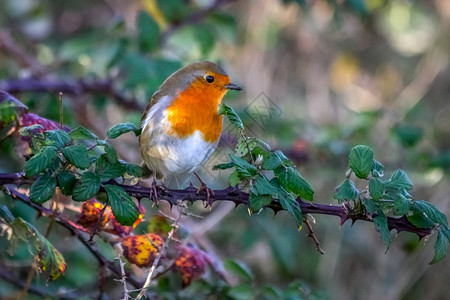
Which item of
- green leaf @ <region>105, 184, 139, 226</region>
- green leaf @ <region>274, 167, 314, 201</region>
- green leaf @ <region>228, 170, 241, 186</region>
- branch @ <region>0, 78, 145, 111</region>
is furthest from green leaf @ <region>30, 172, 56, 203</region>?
branch @ <region>0, 78, 145, 111</region>

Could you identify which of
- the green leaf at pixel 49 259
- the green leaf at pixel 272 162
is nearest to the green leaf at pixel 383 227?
the green leaf at pixel 272 162

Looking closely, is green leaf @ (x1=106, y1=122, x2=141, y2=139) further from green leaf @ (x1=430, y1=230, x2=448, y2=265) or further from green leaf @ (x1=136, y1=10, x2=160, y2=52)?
green leaf @ (x1=136, y1=10, x2=160, y2=52)

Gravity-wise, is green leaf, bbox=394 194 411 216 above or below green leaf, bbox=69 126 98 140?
above

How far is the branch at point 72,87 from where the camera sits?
2.98m

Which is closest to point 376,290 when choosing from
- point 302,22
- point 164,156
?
point 302,22

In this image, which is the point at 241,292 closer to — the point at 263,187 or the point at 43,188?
the point at 263,187

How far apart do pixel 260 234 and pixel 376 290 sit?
99 centimetres

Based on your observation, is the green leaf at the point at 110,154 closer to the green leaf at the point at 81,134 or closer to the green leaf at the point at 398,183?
the green leaf at the point at 81,134

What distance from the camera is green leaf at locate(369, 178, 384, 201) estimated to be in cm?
167

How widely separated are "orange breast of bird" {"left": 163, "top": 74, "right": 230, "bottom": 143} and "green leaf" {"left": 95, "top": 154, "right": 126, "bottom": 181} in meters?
0.67

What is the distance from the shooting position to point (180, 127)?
2.43 meters

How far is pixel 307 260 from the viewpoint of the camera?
478 centimetres

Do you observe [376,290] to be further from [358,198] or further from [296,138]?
[358,198]

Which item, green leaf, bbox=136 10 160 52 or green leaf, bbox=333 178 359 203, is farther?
green leaf, bbox=136 10 160 52
